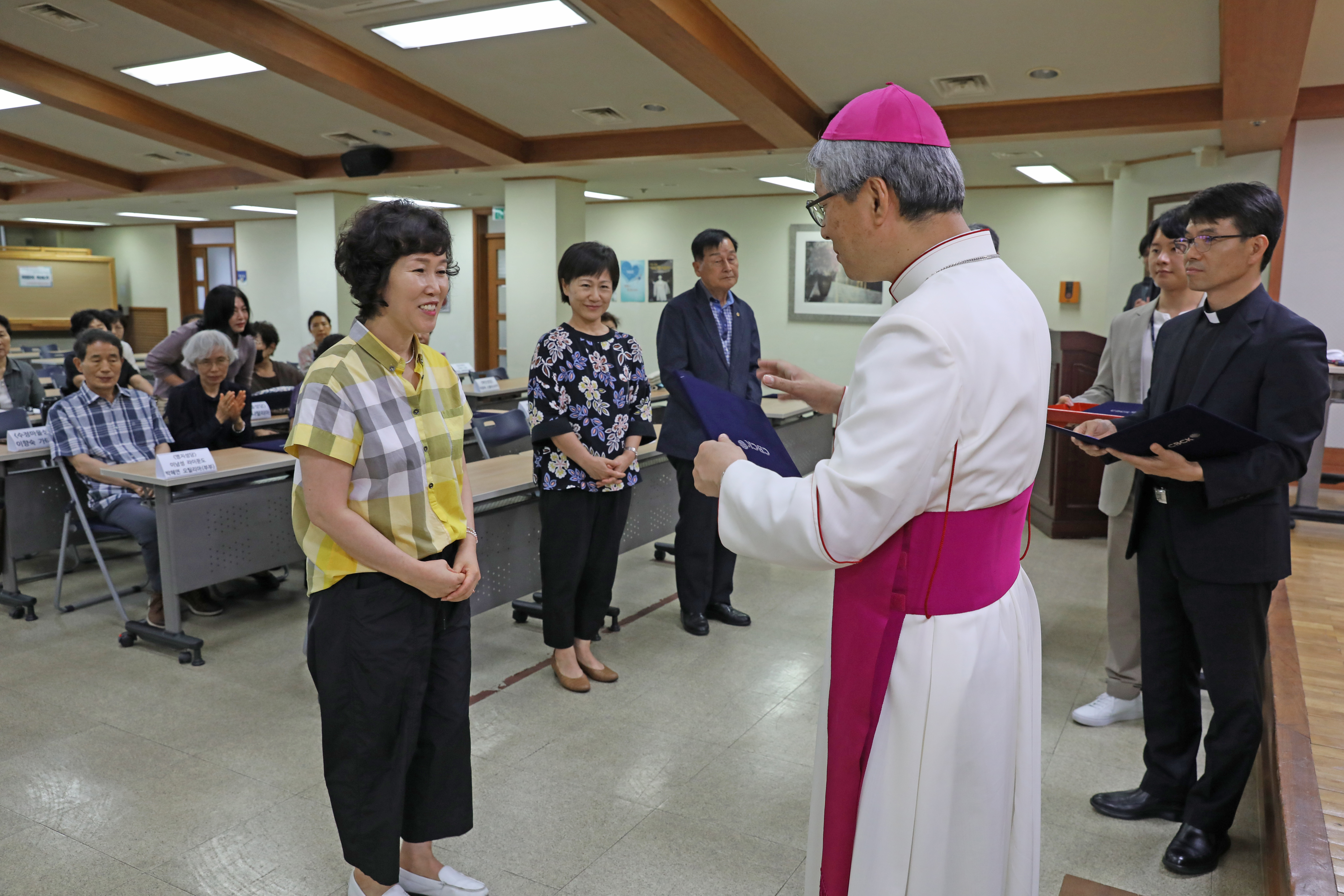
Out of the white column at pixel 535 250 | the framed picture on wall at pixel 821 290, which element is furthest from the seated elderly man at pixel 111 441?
the framed picture on wall at pixel 821 290

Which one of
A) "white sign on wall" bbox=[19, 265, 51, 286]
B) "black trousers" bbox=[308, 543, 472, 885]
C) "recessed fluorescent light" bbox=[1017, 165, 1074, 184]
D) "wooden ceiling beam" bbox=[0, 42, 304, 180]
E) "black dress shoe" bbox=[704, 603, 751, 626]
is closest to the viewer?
"black trousers" bbox=[308, 543, 472, 885]

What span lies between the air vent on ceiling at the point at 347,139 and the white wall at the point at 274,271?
5.99 metres

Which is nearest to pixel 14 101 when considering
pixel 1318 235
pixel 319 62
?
pixel 319 62

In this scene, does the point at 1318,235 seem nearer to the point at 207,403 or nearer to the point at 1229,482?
the point at 1229,482

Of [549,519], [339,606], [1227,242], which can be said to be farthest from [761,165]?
[339,606]

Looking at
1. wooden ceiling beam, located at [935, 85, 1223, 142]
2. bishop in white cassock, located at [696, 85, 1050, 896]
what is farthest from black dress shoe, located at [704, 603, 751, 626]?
wooden ceiling beam, located at [935, 85, 1223, 142]

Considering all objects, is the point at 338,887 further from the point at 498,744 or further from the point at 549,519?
the point at 549,519

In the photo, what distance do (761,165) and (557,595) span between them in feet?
22.2

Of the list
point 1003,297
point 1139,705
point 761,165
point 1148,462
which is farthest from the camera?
point 761,165

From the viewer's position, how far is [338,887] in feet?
7.45

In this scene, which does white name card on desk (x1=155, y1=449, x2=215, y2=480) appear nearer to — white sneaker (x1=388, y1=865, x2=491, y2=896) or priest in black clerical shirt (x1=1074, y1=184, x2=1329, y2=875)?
white sneaker (x1=388, y1=865, x2=491, y2=896)

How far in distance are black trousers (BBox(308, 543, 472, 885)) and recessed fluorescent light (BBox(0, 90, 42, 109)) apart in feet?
26.2

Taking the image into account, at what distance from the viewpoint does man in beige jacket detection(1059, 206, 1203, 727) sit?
313cm

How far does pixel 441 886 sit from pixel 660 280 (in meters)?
10.9
